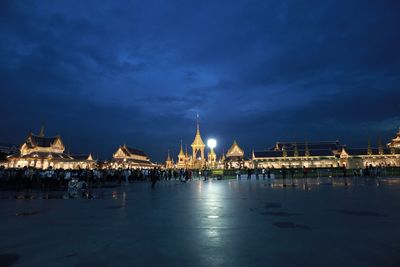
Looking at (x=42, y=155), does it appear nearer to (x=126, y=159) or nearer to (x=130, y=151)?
(x=126, y=159)

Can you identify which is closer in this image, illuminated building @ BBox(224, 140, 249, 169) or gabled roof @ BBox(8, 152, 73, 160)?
gabled roof @ BBox(8, 152, 73, 160)

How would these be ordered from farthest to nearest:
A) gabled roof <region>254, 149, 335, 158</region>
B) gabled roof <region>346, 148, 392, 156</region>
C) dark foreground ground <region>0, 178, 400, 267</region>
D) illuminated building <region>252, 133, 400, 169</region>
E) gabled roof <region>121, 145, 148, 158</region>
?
gabled roof <region>121, 145, 148, 158</region> < gabled roof <region>254, 149, 335, 158</region> < gabled roof <region>346, 148, 392, 156</region> < illuminated building <region>252, 133, 400, 169</region> < dark foreground ground <region>0, 178, 400, 267</region>

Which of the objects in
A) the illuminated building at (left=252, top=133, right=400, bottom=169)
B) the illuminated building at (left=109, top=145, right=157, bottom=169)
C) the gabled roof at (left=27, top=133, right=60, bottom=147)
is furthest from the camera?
the illuminated building at (left=109, top=145, right=157, bottom=169)

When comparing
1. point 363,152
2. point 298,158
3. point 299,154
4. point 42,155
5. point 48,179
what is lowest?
point 48,179

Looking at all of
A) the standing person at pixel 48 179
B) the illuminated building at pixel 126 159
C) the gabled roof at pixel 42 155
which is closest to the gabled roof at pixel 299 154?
the illuminated building at pixel 126 159

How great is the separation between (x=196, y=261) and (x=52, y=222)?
5.39 meters

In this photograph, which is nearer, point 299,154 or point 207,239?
point 207,239

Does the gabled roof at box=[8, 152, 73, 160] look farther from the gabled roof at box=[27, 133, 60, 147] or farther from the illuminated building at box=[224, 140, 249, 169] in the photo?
the illuminated building at box=[224, 140, 249, 169]

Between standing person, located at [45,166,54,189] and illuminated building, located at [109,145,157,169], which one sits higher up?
illuminated building, located at [109,145,157,169]

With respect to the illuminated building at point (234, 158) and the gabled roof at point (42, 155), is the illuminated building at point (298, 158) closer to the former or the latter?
the illuminated building at point (234, 158)

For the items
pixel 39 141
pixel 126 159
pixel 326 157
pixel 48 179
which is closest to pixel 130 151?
pixel 126 159

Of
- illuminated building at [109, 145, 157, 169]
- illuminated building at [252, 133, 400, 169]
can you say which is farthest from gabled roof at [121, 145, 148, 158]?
illuminated building at [252, 133, 400, 169]

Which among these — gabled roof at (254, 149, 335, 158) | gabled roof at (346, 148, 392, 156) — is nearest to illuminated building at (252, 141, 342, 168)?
gabled roof at (254, 149, 335, 158)

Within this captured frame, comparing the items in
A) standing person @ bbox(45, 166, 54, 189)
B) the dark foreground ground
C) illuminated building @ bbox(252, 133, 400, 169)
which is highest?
illuminated building @ bbox(252, 133, 400, 169)
